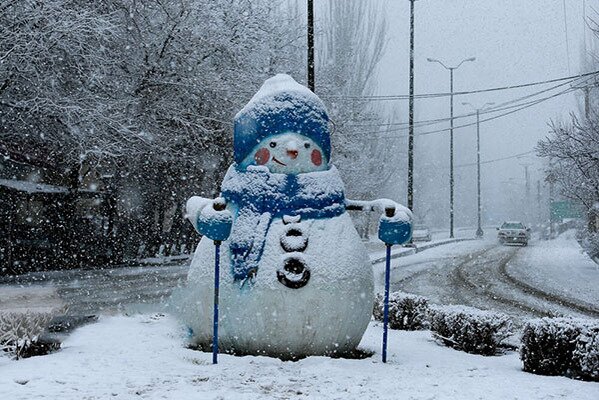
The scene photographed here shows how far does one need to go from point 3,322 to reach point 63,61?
1215cm

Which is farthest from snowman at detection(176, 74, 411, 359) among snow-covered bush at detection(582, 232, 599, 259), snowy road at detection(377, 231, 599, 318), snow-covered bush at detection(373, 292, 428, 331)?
snow-covered bush at detection(582, 232, 599, 259)

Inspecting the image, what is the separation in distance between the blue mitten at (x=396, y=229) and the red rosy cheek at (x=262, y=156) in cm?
135

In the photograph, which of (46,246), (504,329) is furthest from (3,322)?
(46,246)

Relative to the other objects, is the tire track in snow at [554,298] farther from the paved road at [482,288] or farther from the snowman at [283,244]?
the snowman at [283,244]

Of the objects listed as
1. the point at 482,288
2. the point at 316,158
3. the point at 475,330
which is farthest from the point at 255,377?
the point at 482,288

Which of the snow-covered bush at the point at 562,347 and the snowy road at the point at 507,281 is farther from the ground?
the snow-covered bush at the point at 562,347

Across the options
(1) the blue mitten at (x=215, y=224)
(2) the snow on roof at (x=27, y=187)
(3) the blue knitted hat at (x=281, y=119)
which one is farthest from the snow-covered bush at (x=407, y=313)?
(2) the snow on roof at (x=27, y=187)

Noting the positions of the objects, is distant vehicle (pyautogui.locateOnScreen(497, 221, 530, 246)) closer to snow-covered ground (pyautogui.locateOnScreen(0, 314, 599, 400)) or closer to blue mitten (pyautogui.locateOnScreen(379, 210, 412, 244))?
snow-covered ground (pyautogui.locateOnScreen(0, 314, 599, 400))

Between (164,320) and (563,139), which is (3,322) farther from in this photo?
(563,139)

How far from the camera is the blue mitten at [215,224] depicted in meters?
6.20

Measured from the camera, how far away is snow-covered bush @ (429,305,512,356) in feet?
24.3

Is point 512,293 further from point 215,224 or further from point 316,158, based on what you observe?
point 215,224

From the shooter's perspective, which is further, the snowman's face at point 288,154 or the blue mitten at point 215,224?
the snowman's face at point 288,154

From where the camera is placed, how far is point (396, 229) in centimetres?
659
